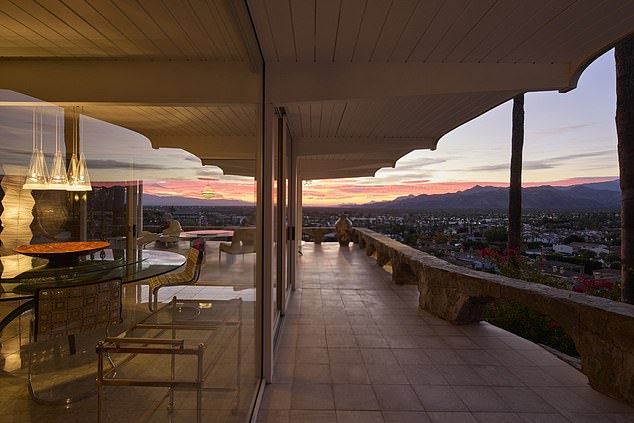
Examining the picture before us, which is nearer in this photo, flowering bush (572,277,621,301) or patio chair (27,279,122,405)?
patio chair (27,279,122,405)

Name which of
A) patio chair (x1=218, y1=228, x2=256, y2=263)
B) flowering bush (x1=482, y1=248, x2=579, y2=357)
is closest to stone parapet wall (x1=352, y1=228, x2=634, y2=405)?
flowering bush (x1=482, y1=248, x2=579, y2=357)

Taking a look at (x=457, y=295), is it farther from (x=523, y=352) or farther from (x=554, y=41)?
(x=554, y=41)

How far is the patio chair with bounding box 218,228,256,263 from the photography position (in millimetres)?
2212

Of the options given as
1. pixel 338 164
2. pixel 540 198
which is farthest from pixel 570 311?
pixel 338 164

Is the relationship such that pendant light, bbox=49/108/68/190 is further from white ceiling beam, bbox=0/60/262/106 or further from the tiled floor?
the tiled floor

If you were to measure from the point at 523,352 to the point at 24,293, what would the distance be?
3484mm

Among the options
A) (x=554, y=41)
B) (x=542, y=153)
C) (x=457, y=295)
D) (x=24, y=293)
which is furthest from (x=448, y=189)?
(x=24, y=293)

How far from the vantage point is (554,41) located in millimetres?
2209

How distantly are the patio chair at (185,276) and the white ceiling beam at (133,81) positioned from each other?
97 centimetres

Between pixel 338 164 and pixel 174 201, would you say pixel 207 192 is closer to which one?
pixel 174 201

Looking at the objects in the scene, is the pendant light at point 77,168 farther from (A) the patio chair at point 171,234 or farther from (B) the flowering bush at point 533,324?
(B) the flowering bush at point 533,324

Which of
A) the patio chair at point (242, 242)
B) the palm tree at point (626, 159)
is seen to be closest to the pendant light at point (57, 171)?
the patio chair at point (242, 242)

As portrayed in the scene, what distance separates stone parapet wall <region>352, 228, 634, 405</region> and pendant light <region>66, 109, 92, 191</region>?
2.91 m

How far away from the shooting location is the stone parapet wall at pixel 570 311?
2246 mm
